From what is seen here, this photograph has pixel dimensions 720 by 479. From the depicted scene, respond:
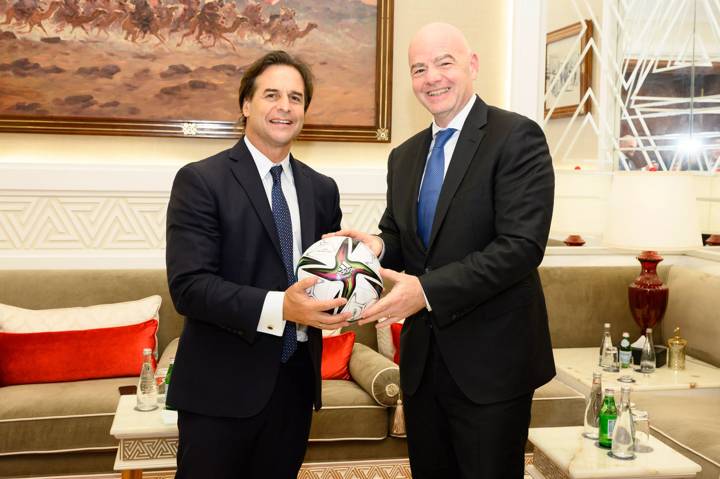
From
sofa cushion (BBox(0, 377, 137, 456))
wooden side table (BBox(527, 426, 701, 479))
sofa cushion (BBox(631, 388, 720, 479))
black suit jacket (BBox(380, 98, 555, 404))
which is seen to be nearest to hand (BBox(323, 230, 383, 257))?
black suit jacket (BBox(380, 98, 555, 404))

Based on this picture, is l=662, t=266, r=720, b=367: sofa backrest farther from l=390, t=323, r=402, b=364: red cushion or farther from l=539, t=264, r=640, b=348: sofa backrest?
l=390, t=323, r=402, b=364: red cushion

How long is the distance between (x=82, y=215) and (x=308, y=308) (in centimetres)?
296

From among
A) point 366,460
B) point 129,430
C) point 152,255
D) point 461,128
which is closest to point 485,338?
point 461,128

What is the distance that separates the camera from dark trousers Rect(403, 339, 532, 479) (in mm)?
2254

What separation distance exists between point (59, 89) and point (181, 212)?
280 centimetres

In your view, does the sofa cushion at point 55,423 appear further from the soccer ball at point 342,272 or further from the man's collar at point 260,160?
the soccer ball at point 342,272

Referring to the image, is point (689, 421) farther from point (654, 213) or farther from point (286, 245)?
point (286, 245)

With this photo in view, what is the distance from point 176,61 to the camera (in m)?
4.61

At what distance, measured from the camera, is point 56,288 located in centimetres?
439

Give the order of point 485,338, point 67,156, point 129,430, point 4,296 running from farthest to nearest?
point 67,156 → point 4,296 → point 129,430 → point 485,338

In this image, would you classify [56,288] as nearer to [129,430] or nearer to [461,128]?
[129,430]

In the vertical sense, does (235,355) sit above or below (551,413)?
above

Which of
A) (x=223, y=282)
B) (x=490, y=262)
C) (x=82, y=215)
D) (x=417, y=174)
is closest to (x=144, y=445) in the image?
(x=223, y=282)

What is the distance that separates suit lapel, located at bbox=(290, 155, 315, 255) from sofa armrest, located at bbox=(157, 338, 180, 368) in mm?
1839
